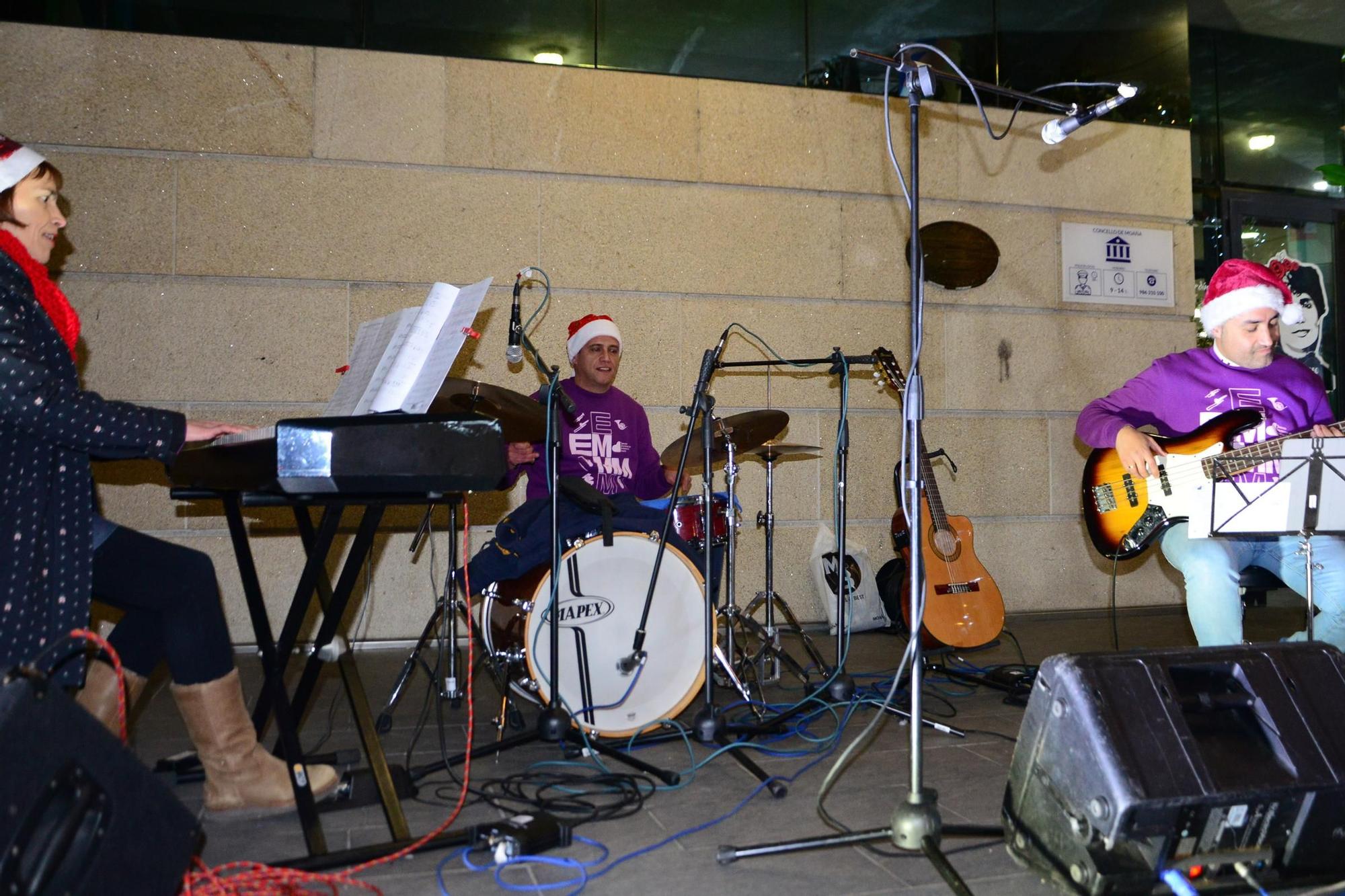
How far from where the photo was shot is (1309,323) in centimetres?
601

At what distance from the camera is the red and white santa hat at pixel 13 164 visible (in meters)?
2.15

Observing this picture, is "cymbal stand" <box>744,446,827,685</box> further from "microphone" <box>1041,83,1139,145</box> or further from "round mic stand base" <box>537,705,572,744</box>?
"microphone" <box>1041,83,1139,145</box>

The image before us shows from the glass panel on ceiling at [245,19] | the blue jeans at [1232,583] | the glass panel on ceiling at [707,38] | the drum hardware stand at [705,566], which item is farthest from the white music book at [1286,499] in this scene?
the glass panel on ceiling at [245,19]

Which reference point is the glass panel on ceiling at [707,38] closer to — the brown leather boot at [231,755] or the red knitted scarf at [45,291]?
the red knitted scarf at [45,291]

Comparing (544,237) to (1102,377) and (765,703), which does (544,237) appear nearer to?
(765,703)

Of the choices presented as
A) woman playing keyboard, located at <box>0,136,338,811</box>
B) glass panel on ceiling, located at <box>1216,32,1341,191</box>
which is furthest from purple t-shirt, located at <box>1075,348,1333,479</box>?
glass panel on ceiling, located at <box>1216,32,1341,191</box>

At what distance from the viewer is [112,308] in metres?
4.36

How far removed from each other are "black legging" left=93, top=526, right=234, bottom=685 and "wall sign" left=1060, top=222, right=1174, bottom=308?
182 inches

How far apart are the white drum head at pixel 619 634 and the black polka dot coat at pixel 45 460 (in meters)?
1.16

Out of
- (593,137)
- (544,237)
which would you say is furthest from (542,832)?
(593,137)

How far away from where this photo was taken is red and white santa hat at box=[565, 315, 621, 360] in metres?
4.05

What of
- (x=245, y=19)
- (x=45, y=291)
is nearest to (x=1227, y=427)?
(x=45, y=291)

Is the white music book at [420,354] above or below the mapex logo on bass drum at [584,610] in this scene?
above

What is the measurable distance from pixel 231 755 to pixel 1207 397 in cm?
290
